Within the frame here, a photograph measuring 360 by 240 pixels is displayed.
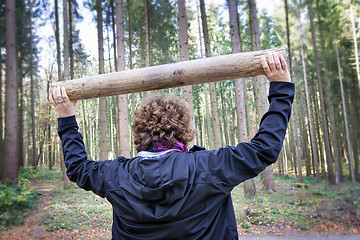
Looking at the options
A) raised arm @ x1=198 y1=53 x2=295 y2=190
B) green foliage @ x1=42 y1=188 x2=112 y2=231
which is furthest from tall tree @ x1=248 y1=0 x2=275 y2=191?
raised arm @ x1=198 y1=53 x2=295 y2=190

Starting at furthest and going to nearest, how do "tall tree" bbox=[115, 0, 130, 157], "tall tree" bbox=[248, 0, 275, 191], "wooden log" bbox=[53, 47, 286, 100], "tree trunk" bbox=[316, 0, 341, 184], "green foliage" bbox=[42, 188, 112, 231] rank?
1. "tree trunk" bbox=[316, 0, 341, 184]
2. "tall tree" bbox=[248, 0, 275, 191]
3. "tall tree" bbox=[115, 0, 130, 157]
4. "green foliage" bbox=[42, 188, 112, 231]
5. "wooden log" bbox=[53, 47, 286, 100]

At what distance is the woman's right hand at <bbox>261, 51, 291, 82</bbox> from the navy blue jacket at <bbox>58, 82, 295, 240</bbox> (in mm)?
162

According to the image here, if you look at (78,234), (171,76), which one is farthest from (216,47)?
(171,76)

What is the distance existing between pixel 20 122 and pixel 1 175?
360 inches

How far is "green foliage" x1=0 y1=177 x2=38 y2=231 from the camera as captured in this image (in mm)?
7453

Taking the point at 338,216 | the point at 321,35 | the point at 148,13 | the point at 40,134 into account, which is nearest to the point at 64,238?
the point at 338,216

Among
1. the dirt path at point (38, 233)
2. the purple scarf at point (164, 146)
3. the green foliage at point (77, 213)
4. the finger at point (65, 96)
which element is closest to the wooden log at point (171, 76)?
the finger at point (65, 96)

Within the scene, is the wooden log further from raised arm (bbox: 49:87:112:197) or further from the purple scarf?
the purple scarf

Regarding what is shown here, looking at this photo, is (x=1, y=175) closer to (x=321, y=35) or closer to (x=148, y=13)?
(x=148, y=13)

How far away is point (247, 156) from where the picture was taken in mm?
1464

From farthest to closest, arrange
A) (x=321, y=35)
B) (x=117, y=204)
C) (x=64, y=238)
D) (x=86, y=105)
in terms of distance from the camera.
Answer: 1. (x=86, y=105)
2. (x=321, y=35)
3. (x=64, y=238)
4. (x=117, y=204)


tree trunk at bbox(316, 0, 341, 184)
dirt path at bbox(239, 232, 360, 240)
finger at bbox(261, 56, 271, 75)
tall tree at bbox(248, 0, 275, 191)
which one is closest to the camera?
finger at bbox(261, 56, 271, 75)

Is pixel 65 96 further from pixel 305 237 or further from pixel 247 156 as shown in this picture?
pixel 305 237

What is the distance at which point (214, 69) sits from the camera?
6.53 ft
